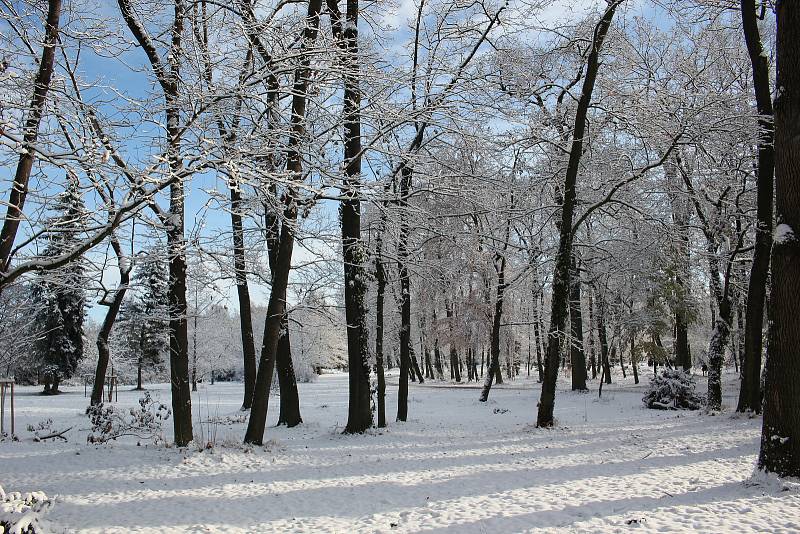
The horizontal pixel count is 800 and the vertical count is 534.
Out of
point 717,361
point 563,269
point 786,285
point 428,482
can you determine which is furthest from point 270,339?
point 717,361

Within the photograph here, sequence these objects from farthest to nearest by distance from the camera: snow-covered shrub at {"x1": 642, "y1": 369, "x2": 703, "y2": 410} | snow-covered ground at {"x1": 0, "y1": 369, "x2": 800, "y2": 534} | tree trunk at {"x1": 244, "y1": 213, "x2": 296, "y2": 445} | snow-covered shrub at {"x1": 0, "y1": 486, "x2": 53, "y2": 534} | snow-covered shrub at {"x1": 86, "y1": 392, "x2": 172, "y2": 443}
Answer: snow-covered shrub at {"x1": 642, "y1": 369, "x2": 703, "y2": 410}
snow-covered shrub at {"x1": 86, "y1": 392, "x2": 172, "y2": 443}
tree trunk at {"x1": 244, "y1": 213, "x2": 296, "y2": 445}
snow-covered ground at {"x1": 0, "y1": 369, "x2": 800, "y2": 534}
snow-covered shrub at {"x1": 0, "y1": 486, "x2": 53, "y2": 534}

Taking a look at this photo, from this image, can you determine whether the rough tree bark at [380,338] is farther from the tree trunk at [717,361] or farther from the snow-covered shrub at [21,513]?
the snow-covered shrub at [21,513]

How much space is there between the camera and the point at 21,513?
15.1 ft

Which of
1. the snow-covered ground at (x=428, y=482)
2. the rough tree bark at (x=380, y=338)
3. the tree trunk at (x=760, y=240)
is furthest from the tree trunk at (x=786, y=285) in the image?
the rough tree bark at (x=380, y=338)

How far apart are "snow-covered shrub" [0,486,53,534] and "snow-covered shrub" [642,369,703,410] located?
1645 cm

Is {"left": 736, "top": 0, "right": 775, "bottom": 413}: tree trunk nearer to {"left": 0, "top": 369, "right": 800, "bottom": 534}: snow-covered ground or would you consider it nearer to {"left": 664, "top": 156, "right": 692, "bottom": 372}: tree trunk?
{"left": 0, "top": 369, "right": 800, "bottom": 534}: snow-covered ground

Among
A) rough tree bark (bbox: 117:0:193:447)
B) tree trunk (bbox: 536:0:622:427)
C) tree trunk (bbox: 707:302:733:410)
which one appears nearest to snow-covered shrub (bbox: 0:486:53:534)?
rough tree bark (bbox: 117:0:193:447)

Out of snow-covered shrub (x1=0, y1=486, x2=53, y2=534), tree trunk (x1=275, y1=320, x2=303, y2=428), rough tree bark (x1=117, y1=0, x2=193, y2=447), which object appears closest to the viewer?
snow-covered shrub (x1=0, y1=486, x2=53, y2=534)

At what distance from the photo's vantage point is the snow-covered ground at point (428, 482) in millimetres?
5414

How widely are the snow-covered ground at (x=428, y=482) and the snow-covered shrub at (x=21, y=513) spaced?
0.49 metres

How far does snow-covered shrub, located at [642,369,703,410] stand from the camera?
16.3m

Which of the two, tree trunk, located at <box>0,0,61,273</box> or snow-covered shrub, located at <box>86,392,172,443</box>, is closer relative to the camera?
tree trunk, located at <box>0,0,61,273</box>

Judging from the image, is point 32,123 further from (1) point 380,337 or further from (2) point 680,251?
(2) point 680,251

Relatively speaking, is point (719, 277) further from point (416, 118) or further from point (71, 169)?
point (71, 169)
